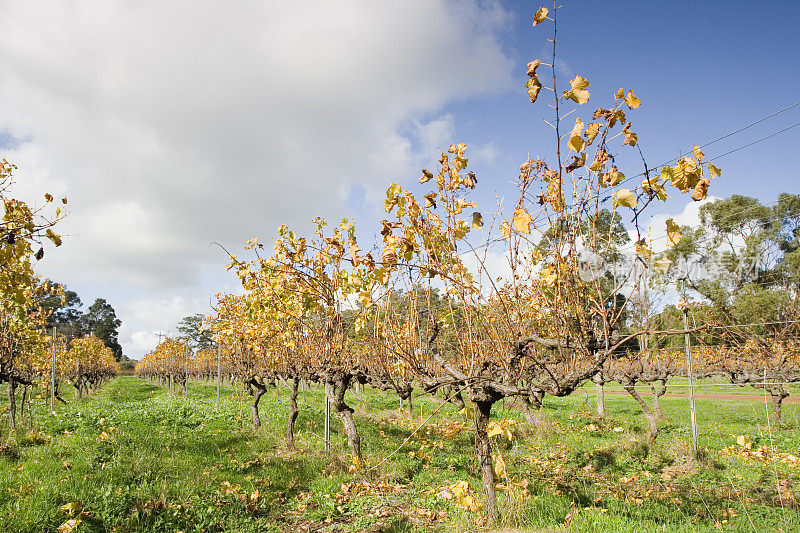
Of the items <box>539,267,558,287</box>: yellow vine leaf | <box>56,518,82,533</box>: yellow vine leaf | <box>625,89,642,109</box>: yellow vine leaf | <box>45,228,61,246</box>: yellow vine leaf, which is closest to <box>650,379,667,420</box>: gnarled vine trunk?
<box>539,267,558,287</box>: yellow vine leaf

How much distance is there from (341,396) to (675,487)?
4998mm

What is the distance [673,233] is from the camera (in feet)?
9.31

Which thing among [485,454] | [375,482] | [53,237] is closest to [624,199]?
[485,454]

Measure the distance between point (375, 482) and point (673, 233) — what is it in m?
5.33

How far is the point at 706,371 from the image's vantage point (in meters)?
14.5

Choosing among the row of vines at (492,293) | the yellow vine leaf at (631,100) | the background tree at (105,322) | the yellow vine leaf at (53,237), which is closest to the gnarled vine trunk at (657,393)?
the row of vines at (492,293)

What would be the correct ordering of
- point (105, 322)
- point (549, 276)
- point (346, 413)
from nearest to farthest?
1. point (549, 276)
2. point (346, 413)
3. point (105, 322)

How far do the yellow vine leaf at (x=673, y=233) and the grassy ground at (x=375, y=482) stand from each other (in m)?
2.04

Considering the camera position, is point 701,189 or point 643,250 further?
point 643,250

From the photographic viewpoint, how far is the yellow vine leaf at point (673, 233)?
2.82 m

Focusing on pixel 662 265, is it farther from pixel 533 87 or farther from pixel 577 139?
pixel 533 87

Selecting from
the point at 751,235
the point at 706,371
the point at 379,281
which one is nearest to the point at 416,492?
the point at 379,281

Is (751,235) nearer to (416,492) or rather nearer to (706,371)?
(706,371)

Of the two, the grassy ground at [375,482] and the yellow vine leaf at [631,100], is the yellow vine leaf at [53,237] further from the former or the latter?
the yellow vine leaf at [631,100]
